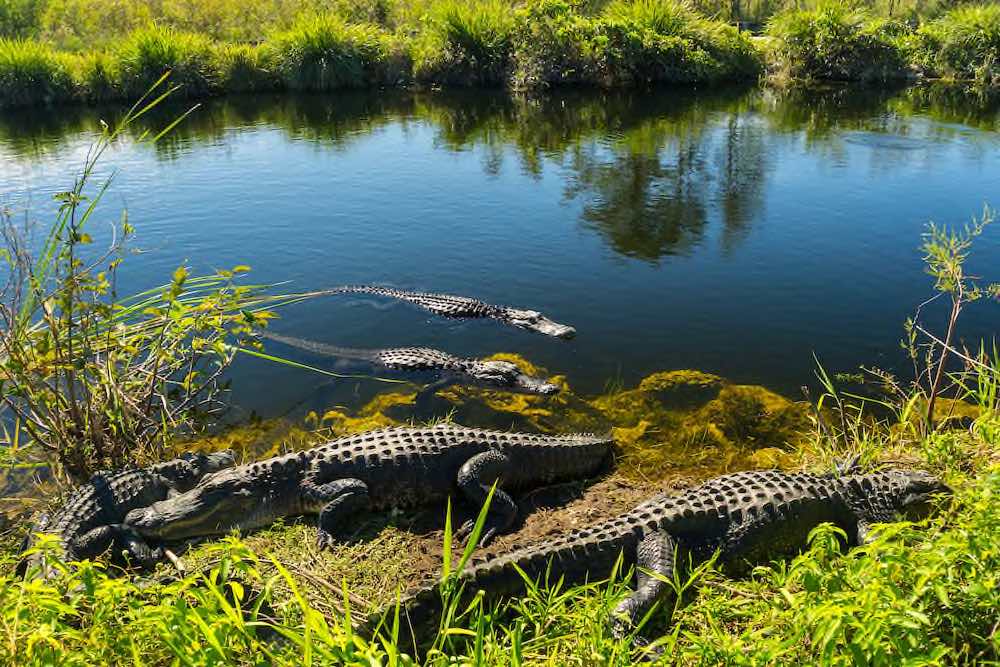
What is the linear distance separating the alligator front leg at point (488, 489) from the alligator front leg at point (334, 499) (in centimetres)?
70

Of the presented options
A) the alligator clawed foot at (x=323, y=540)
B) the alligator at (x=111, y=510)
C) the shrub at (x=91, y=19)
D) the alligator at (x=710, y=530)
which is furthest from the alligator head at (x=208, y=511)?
the shrub at (x=91, y=19)

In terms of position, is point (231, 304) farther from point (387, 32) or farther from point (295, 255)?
point (387, 32)

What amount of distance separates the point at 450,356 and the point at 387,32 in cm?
2486

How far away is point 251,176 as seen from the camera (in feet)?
48.6

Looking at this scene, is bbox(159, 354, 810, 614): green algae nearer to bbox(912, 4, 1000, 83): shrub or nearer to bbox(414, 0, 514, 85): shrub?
bbox(414, 0, 514, 85): shrub

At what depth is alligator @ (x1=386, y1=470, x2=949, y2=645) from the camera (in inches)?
147

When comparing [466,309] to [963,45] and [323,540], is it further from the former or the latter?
[963,45]

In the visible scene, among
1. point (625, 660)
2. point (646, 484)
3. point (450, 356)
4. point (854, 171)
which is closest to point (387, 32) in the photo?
point (854, 171)

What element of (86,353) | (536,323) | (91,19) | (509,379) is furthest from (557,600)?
(91,19)

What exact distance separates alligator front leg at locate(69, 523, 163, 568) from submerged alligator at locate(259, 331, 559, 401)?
3.03 m

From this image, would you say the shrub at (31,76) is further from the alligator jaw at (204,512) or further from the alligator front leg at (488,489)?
the alligator front leg at (488,489)

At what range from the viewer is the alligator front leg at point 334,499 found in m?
4.65

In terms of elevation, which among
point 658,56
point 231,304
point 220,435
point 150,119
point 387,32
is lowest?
point 220,435

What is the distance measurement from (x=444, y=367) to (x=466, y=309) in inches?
57.6
